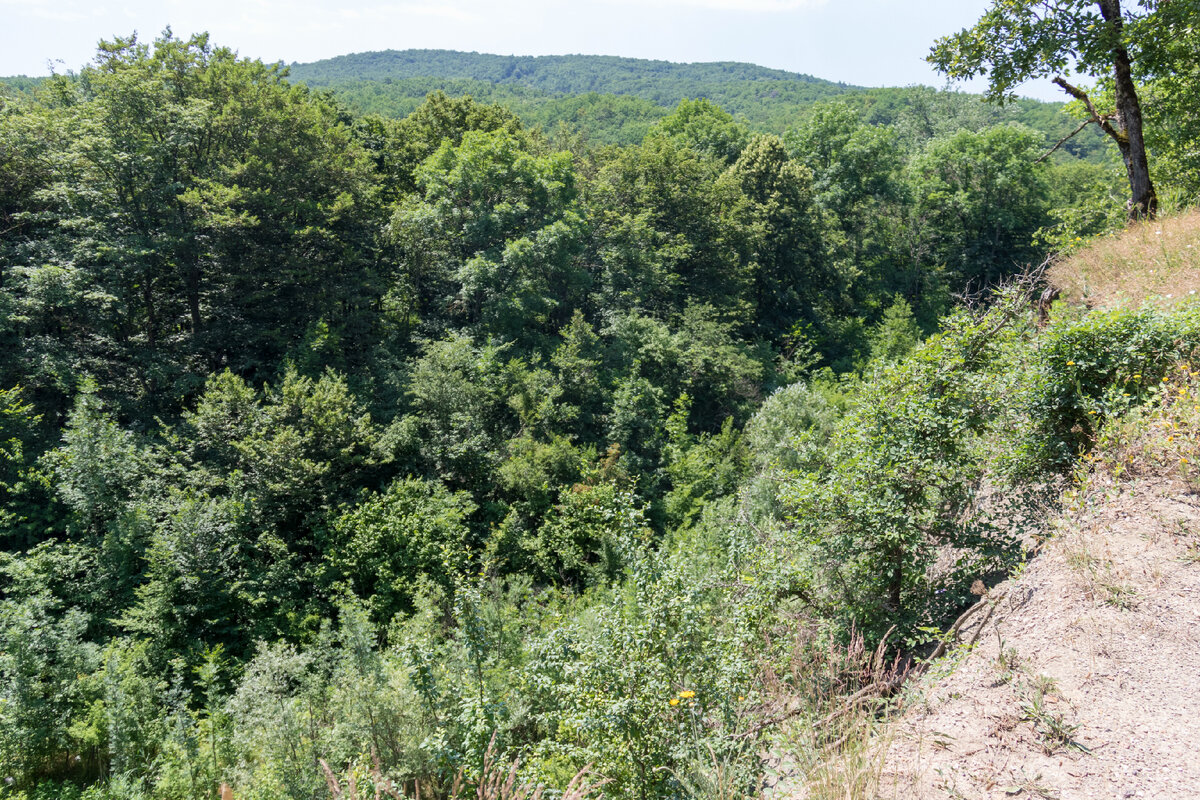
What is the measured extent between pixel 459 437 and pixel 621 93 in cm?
12700

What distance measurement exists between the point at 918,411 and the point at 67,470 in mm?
16702

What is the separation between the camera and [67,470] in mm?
13586

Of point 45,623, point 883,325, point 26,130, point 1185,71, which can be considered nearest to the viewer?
point 1185,71

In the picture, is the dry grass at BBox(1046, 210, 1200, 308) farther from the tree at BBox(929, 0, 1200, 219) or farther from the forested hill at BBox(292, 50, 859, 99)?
the forested hill at BBox(292, 50, 859, 99)

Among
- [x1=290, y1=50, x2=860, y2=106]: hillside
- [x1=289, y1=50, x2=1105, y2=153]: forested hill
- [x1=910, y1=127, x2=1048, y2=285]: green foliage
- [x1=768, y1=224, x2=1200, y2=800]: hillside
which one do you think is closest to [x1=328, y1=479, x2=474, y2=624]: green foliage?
[x1=768, y1=224, x2=1200, y2=800]: hillside

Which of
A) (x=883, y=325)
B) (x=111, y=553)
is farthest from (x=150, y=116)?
(x=883, y=325)

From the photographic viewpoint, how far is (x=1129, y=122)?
30.6 feet

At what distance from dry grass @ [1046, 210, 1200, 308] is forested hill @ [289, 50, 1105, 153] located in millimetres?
2748

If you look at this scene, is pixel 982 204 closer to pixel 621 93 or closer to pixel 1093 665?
pixel 1093 665

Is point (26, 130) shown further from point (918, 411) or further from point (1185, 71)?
point (1185, 71)

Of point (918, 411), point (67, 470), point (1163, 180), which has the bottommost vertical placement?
point (67, 470)

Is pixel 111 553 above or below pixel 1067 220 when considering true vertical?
below

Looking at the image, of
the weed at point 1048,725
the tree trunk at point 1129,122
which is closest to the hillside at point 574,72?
the tree trunk at point 1129,122

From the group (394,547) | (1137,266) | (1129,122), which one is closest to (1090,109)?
(1129,122)
